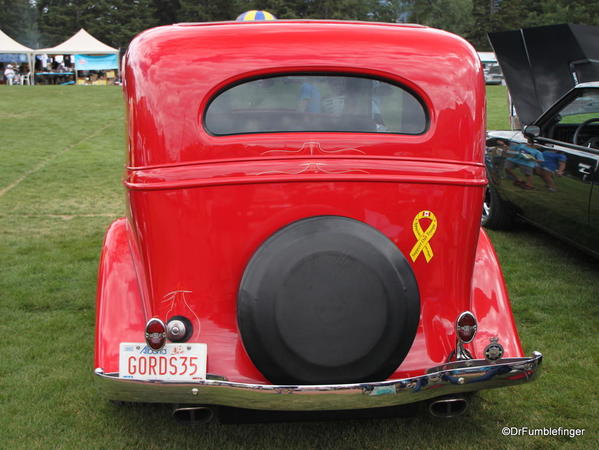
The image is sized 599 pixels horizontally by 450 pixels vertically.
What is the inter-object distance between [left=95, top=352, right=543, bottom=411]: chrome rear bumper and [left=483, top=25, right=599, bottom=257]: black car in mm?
2903

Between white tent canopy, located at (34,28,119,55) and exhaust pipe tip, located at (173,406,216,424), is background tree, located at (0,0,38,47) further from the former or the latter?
exhaust pipe tip, located at (173,406,216,424)

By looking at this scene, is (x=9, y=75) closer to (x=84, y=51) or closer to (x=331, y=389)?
(x=84, y=51)

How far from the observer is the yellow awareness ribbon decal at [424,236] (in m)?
3.16

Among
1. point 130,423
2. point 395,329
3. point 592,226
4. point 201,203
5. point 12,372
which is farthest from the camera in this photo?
point 592,226

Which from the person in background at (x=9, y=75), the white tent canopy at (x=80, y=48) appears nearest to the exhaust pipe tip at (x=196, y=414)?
the white tent canopy at (x=80, y=48)

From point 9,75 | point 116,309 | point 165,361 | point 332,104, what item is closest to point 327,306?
point 165,361

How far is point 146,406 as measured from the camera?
12.0ft

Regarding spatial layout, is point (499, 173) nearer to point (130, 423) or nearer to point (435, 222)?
point (435, 222)

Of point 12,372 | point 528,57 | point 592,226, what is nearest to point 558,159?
point 592,226

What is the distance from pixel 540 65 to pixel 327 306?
5.70m

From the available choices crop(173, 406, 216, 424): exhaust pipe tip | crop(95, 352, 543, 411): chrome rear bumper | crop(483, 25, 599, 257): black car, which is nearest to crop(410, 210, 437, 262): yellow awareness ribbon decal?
crop(95, 352, 543, 411): chrome rear bumper

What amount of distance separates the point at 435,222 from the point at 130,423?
1896mm

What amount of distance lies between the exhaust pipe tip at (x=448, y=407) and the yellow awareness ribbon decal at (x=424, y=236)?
0.66 metres

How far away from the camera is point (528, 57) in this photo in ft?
24.3
